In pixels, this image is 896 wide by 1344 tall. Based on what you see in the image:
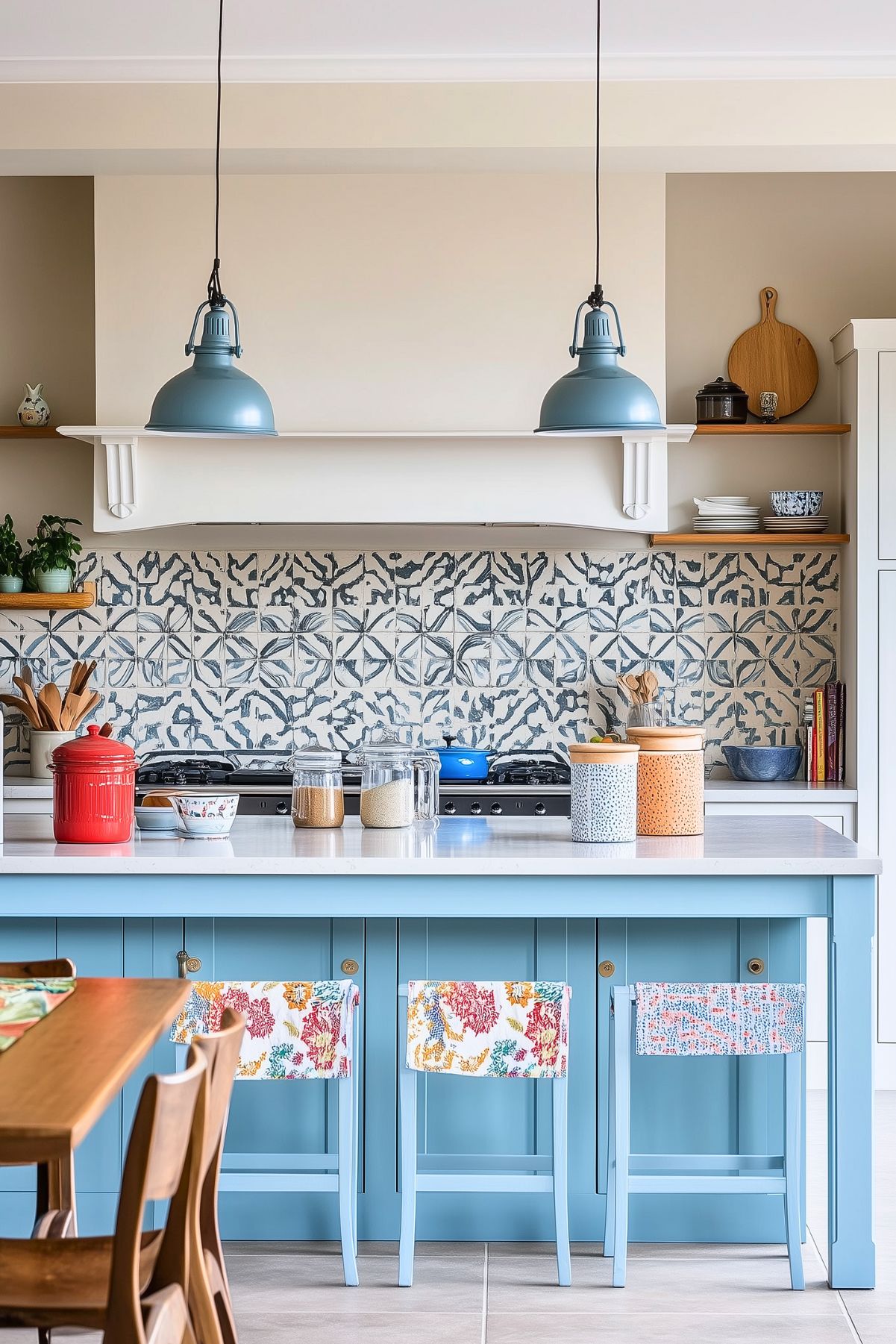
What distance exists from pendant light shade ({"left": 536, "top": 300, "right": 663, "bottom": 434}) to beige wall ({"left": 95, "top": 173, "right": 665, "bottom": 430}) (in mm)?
1512

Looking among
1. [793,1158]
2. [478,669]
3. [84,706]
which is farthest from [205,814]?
[478,669]

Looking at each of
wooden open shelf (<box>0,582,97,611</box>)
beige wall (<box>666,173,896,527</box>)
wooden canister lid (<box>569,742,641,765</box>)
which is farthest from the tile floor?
beige wall (<box>666,173,896,527</box>)

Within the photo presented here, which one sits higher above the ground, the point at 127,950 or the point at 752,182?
the point at 752,182

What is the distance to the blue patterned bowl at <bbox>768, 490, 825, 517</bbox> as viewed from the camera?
4.98 m

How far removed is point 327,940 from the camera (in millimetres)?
3201

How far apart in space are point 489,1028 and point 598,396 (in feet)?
4.64

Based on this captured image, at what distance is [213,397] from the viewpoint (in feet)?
10.4

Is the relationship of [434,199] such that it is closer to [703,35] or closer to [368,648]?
[703,35]

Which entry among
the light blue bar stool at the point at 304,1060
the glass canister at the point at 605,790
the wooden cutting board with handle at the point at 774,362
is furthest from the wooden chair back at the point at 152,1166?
the wooden cutting board with handle at the point at 774,362

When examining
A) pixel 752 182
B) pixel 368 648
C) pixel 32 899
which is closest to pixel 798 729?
pixel 368 648

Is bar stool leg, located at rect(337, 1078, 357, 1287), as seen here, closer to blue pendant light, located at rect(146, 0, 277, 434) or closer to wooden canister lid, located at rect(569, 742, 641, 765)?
wooden canister lid, located at rect(569, 742, 641, 765)

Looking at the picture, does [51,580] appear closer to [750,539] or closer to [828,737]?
[750,539]

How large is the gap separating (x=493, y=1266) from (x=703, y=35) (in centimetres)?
327

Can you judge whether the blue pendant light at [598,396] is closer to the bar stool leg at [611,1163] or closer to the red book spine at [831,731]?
the bar stool leg at [611,1163]
